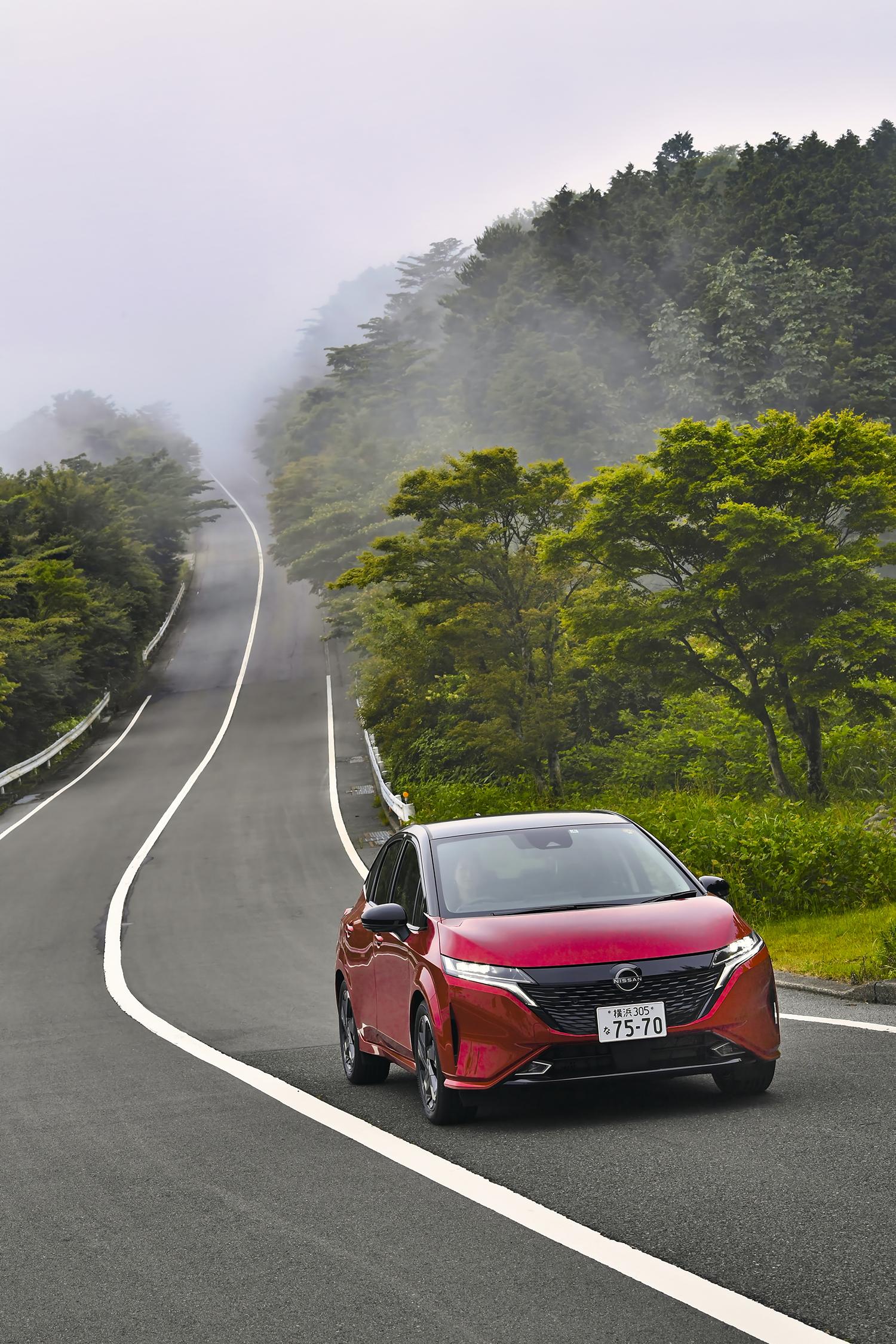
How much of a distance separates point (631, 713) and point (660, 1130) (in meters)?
34.5

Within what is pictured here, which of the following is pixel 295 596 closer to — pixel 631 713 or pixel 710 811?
pixel 631 713

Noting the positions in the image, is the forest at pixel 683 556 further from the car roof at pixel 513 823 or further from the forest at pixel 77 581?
the forest at pixel 77 581

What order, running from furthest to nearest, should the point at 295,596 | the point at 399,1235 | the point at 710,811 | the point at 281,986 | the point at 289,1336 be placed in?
the point at 295,596 < the point at 710,811 < the point at 281,986 < the point at 399,1235 < the point at 289,1336

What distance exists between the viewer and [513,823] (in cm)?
873

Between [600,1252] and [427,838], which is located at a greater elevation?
[427,838]

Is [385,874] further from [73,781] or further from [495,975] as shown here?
[73,781]

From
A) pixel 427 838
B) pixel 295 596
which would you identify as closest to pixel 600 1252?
pixel 427 838

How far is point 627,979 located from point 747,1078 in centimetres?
98

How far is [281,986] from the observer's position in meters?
16.7

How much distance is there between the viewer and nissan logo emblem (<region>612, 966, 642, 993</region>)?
273 inches

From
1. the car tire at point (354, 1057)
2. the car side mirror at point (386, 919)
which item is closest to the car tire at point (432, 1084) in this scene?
the car side mirror at point (386, 919)

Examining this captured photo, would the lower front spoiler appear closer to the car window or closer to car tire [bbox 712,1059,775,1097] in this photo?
car tire [bbox 712,1059,775,1097]

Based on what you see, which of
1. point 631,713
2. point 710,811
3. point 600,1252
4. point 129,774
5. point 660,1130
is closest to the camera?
point 600,1252

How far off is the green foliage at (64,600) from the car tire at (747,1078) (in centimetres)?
3896
